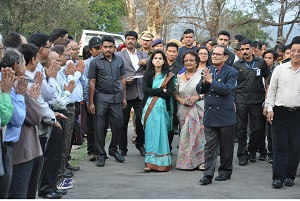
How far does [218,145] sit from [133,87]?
2.73 metres

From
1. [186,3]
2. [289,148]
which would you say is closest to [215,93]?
[289,148]

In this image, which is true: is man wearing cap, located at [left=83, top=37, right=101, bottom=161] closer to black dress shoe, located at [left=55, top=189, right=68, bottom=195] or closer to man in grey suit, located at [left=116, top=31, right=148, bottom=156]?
man in grey suit, located at [left=116, top=31, right=148, bottom=156]

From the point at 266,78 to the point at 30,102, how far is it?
580 centimetres

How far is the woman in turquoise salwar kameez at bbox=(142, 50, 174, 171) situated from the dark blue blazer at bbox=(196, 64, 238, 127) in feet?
3.59

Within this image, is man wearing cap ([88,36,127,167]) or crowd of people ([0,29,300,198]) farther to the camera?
man wearing cap ([88,36,127,167])

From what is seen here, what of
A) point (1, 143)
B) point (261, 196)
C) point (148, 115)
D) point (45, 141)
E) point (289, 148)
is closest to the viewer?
point (1, 143)

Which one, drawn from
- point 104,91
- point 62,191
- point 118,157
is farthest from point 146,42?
point 62,191

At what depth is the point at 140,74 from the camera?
450 inches

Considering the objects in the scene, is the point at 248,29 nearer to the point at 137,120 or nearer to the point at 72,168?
the point at 137,120

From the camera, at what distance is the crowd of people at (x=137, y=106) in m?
6.04

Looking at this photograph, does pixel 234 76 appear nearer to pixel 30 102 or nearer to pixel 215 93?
pixel 215 93

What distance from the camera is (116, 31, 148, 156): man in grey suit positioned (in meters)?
11.3

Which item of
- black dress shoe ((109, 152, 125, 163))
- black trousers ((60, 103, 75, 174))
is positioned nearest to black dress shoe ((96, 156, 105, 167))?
black dress shoe ((109, 152, 125, 163))

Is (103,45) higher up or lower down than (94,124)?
higher up
